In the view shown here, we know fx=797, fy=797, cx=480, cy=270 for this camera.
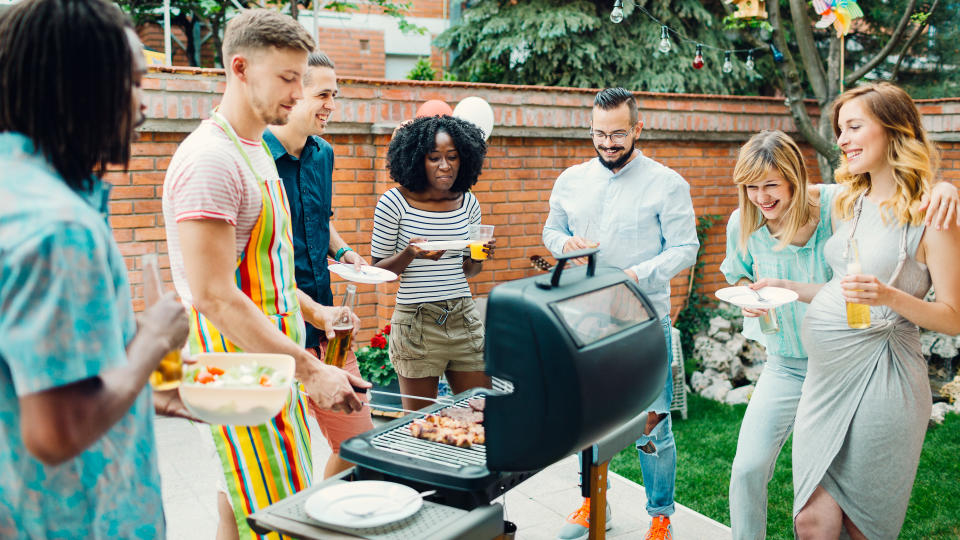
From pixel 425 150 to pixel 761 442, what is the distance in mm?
2010

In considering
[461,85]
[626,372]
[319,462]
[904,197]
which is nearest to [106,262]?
[626,372]

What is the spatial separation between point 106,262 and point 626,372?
1.19 m

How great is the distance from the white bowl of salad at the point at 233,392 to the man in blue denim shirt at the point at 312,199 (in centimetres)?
123

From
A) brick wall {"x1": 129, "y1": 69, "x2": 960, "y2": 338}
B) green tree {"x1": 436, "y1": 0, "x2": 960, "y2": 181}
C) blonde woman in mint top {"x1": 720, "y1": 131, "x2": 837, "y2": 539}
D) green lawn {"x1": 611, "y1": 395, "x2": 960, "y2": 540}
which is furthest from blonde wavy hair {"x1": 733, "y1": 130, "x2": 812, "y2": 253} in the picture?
green tree {"x1": 436, "y1": 0, "x2": 960, "y2": 181}

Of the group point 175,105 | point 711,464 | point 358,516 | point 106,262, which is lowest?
point 711,464

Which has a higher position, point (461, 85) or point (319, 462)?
point (461, 85)

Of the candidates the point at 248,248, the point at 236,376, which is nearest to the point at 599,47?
the point at 248,248

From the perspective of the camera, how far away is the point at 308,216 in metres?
3.16

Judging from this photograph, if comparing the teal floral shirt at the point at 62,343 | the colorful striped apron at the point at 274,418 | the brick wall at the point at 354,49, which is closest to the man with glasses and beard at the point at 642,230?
the colorful striped apron at the point at 274,418

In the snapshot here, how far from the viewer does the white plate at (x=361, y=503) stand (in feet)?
5.73

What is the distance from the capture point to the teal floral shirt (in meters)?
1.19

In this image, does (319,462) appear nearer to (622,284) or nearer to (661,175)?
(661,175)

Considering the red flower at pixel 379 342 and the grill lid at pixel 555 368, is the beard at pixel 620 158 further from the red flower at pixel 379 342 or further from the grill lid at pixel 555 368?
the red flower at pixel 379 342

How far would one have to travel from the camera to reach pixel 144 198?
5.02 m
